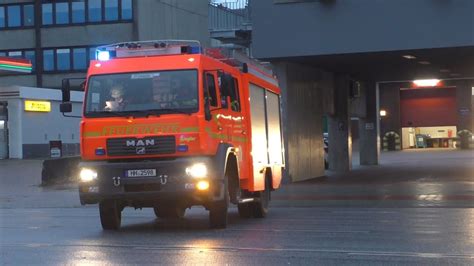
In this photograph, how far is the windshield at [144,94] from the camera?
447 inches

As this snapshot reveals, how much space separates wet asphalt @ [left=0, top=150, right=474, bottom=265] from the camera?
9008mm

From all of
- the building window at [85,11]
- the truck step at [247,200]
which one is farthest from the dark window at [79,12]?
the truck step at [247,200]

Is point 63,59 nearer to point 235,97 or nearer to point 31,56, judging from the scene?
point 31,56

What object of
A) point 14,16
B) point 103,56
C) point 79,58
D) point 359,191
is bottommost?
point 359,191

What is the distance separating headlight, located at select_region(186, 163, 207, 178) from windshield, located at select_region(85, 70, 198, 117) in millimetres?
935

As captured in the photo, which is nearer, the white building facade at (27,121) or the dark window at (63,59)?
the white building facade at (27,121)

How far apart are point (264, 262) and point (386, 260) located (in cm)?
158

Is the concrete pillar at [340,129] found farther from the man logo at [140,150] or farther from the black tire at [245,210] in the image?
the man logo at [140,150]

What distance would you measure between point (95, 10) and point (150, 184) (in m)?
45.0

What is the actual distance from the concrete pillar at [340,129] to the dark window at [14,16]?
33.9 m

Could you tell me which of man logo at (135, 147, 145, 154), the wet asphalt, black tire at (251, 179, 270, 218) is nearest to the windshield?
man logo at (135, 147, 145, 154)

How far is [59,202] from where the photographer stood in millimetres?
19859

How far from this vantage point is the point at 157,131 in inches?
440

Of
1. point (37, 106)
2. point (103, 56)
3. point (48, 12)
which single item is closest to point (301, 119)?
point (103, 56)
